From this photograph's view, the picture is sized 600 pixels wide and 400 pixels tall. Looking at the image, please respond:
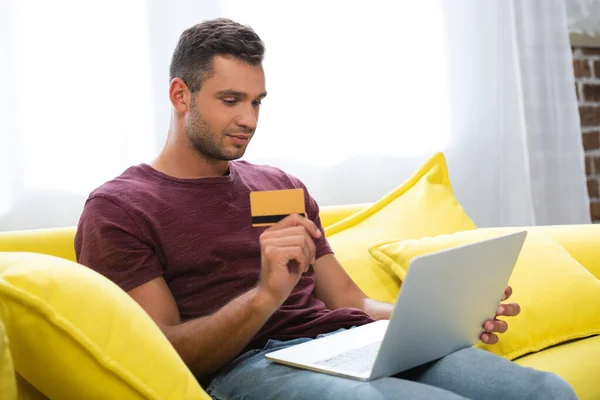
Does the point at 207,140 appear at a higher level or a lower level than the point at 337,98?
lower

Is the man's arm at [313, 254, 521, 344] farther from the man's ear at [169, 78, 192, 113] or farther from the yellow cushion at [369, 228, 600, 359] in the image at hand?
the man's ear at [169, 78, 192, 113]

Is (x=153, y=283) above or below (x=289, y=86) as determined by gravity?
below

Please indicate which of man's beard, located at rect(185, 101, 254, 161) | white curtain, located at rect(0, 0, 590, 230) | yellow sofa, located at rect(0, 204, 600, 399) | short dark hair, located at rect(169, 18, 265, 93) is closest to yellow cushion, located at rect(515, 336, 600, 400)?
yellow sofa, located at rect(0, 204, 600, 399)

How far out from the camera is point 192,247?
130 cm

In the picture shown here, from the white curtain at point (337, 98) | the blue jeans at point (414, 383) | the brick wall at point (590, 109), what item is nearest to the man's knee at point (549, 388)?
the blue jeans at point (414, 383)

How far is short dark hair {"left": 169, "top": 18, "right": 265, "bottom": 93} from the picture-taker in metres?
1.43

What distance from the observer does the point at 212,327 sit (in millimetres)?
1158

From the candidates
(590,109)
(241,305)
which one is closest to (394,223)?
(241,305)

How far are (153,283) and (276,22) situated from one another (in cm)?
117

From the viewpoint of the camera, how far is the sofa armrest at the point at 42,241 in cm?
142

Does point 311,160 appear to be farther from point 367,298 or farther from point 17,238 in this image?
point 17,238

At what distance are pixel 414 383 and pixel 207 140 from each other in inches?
26.3

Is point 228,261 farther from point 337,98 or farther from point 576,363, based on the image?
point 337,98

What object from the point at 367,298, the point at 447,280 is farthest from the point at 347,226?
the point at 447,280
